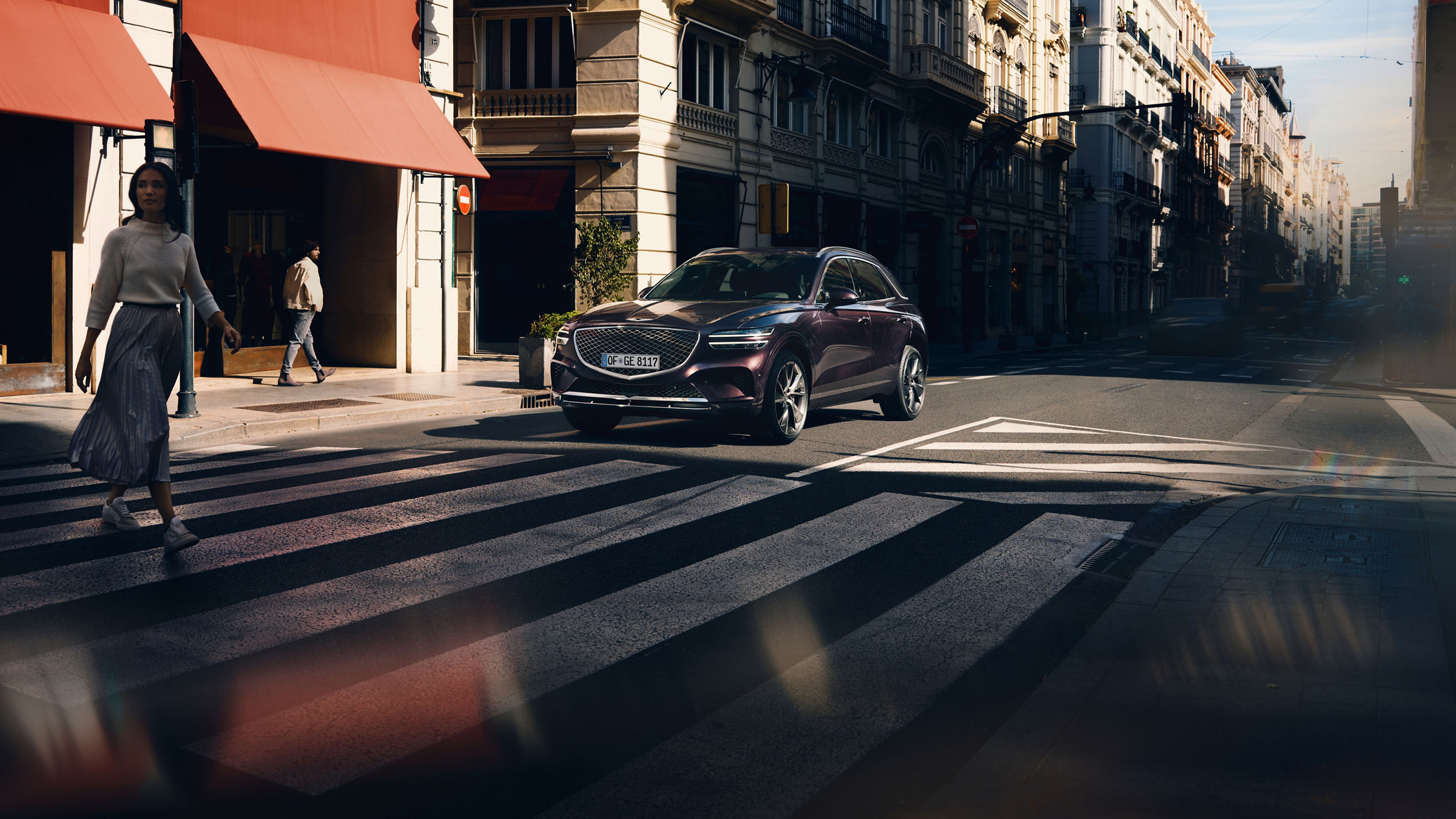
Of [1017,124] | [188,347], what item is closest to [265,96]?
[188,347]

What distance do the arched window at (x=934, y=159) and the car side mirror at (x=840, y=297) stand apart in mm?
26385

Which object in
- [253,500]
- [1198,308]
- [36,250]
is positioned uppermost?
[1198,308]

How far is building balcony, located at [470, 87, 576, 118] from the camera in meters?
23.7

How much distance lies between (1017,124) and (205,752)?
32.1 meters

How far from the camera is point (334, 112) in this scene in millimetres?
16047

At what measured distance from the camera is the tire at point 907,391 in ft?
40.9

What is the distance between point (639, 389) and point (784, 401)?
1201 millimetres

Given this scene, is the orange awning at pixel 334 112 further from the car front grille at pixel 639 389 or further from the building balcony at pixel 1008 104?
the building balcony at pixel 1008 104

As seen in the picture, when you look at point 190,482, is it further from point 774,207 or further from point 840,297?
point 774,207

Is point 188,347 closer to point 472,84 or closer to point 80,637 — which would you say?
point 80,637

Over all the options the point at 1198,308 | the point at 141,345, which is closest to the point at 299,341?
the point at 141,345

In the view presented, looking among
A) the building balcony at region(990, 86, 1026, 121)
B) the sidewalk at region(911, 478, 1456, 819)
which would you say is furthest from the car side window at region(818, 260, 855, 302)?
the building balcony at region(990, 86, 1026, 121)

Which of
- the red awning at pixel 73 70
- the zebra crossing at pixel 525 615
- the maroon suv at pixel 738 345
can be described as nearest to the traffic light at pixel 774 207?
the maroon suv at pixel 738 345

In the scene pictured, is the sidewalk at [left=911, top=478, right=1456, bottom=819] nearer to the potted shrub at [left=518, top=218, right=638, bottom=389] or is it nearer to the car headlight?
the car headlight
